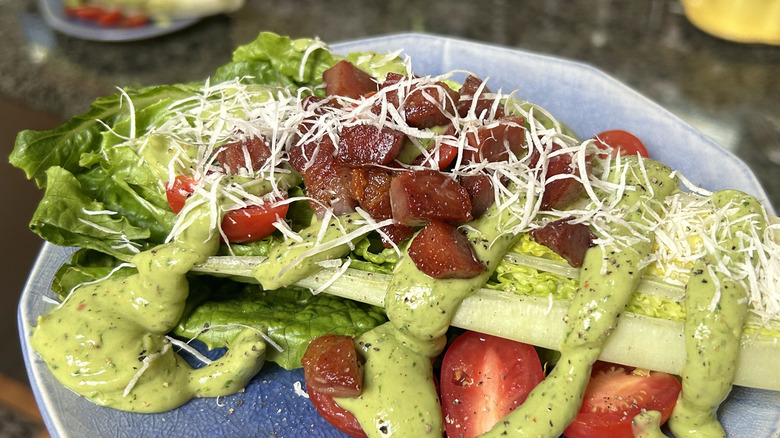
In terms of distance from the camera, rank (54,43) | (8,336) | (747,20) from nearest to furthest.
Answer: (8,336), (747,20), (54,43)

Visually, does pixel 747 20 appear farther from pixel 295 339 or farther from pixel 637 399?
pixel 295 339

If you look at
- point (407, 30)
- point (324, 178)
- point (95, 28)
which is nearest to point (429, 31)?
point (407, 30)

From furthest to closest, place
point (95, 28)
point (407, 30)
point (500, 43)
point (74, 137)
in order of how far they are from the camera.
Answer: point (407, 30)
point (500, 43)
point (95, 28)
point (74, 137)

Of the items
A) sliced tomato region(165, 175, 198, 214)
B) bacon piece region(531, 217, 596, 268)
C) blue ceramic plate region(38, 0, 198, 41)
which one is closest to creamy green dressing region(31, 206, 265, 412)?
sliced tomato region(165, 175, 198, 214)

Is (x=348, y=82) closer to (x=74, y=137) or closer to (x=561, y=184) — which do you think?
(x=561, y=184)

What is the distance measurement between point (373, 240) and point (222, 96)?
92 cm

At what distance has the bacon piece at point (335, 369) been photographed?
2.02 m

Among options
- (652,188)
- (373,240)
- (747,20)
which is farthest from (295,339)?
(747,20)

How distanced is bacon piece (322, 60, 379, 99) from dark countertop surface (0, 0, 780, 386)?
2.58 m

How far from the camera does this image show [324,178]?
2234mm

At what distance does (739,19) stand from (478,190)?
4021 mm

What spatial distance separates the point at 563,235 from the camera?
A: 80.3 inches

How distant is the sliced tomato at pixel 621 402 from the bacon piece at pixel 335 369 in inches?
30.7

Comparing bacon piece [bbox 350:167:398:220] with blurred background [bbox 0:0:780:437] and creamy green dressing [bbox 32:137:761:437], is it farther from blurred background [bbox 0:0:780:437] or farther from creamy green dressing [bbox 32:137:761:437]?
blurred background [bbox 0:0:780:437]
